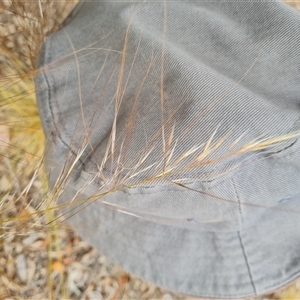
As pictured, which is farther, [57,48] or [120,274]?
[120,274]

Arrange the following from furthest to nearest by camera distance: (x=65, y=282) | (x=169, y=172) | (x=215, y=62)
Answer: (x=65, y=282), (x=215, y=62), (x=169, y=172)

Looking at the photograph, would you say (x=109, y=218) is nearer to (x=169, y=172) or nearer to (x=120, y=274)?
(x=120, y=274)

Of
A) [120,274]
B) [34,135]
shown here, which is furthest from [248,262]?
[34,135]

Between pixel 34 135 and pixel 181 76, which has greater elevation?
pixel 181 76

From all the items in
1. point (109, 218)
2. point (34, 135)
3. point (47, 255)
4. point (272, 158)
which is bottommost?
point (47, 255)
